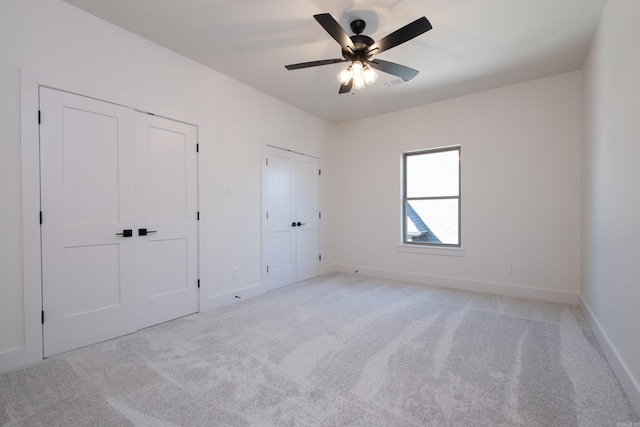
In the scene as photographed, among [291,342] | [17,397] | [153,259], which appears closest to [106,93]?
[153,259]

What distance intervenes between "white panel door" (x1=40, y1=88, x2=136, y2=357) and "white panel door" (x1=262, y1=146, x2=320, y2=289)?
184cm

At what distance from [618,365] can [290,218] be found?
391cm

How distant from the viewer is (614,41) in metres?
2.25

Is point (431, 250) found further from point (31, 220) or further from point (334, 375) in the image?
point (31, 220)

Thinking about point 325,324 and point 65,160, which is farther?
point 325,324

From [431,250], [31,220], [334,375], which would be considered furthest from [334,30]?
[431,250]

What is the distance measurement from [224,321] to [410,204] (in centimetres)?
348

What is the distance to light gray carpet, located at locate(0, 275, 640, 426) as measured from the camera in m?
1.68

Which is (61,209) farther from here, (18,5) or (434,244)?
(434,244)

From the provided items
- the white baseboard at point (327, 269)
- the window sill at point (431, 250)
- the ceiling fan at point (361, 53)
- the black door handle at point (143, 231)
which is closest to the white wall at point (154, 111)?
the black door handle at point (143, 231)

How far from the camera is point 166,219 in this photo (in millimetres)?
3164

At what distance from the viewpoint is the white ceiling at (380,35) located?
97.8 inches

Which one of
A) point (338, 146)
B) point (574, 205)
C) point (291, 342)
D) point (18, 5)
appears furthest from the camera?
point (338, 146)

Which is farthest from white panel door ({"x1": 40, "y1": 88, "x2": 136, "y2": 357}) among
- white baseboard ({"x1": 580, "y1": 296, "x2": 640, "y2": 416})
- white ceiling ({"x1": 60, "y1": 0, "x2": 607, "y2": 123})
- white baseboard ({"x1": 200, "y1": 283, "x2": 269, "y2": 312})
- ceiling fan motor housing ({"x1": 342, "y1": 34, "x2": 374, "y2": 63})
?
white baseboard ({"x1": 580, "y1": 296, "x2": 640, "y2": 416})
